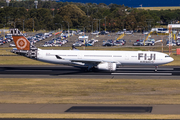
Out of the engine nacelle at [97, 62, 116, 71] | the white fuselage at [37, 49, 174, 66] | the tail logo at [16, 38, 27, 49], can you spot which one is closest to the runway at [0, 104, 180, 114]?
the engine nacelle at [97, 62, 116, 71]

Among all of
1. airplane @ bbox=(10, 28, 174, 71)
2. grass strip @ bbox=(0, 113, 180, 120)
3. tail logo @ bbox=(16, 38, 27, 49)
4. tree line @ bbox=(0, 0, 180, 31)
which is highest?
tree line @ bbox=(0, 0, 180, 31)

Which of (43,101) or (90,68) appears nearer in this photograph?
(43,101)

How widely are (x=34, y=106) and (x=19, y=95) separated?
5.27 m

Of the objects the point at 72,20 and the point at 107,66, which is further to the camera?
the point at 72,20

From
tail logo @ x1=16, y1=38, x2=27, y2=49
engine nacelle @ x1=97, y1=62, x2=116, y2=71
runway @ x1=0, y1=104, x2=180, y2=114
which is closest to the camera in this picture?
runway @ x1=0, y1=104, x2=180, y2=114

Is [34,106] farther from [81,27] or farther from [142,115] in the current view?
[81,27]

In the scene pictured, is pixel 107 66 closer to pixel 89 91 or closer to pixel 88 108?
pixel 89 91

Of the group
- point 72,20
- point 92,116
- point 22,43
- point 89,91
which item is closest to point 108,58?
point 89,91

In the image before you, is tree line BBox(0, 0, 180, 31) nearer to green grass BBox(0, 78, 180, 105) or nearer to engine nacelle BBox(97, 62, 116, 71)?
engine nacelle BBox(97, 62, 116, 71)

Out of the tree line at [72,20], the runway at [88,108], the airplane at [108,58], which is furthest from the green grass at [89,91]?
the tree line at [72,20]

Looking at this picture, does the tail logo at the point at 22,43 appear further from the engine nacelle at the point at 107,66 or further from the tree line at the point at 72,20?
the tree line at the point at 72,20

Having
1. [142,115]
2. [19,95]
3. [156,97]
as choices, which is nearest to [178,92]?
[156,97]

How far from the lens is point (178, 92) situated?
30.2 meters

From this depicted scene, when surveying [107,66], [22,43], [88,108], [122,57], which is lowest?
[88,108]
